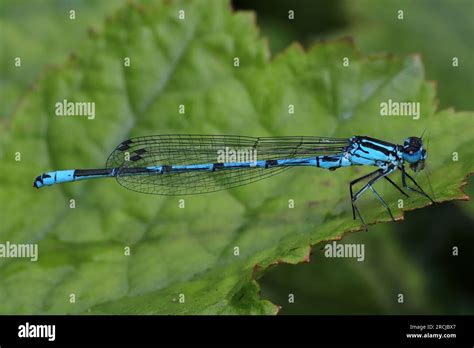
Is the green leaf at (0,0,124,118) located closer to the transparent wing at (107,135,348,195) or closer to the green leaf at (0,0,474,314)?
the green leaf at (0,0,474,314)

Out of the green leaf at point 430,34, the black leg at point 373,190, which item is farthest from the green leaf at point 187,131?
the green leaf at point 430,34

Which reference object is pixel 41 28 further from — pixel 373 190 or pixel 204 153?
pixel 373 190

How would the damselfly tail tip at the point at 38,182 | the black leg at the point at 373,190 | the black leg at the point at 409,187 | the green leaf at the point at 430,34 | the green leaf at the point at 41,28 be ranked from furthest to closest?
the green leaf at the point at 41,28
the green leaf at the point at 430,34
the damselfly tail tip at the point at 38,182
the black leg at the point at 373,190
the black leg at the point at 409,187

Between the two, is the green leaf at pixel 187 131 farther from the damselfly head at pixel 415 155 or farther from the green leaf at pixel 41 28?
the green leaf at pixel 41 28

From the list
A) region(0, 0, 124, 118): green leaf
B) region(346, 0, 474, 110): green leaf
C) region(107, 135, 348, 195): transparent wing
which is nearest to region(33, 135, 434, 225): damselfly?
region(107, 135, 348, 195): transparent wing
